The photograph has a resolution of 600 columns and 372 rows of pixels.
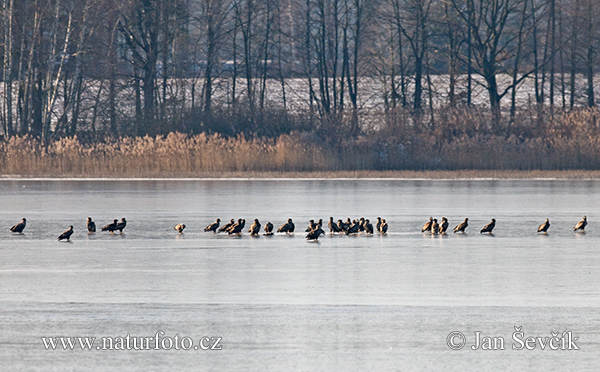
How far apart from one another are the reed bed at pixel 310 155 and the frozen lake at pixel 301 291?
1234 cm

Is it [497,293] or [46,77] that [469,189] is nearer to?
[497,293]

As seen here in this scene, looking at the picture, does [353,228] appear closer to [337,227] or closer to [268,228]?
[337,227]

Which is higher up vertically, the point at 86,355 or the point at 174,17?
the point at 174,17

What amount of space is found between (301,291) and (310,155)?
22.4 metres

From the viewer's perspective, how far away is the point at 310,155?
32.1m

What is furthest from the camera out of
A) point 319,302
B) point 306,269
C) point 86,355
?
point 306,269

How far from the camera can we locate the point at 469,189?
81.8 feet

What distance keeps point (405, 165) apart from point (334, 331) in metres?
25.2

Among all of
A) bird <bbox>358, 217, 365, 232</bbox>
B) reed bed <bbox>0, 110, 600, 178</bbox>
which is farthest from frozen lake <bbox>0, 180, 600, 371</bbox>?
reed bed <bbox>0, 110, 600, 178</bbox>

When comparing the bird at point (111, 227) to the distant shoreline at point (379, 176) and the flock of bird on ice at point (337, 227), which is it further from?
the distant shoreline at point (379, 176)

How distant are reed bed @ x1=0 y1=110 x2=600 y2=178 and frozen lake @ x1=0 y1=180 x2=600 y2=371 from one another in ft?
40.5

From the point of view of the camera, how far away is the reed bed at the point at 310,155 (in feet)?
103

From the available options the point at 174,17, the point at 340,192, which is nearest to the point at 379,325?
the point at 340,192

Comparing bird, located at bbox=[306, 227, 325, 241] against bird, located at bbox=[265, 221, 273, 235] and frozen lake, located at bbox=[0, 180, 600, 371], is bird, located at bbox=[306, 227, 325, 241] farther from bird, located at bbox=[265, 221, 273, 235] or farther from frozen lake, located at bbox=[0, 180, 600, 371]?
bird, located at bbox=[265, 221, 273, 235]
